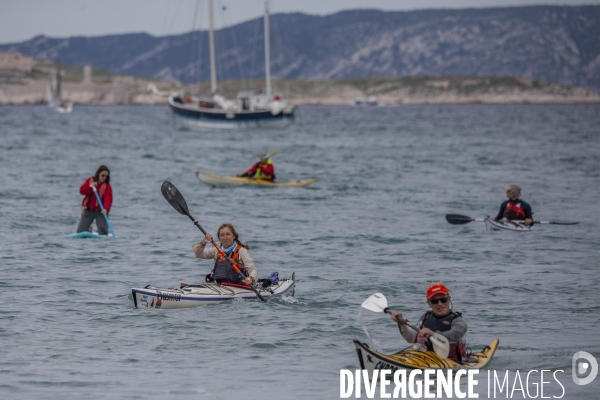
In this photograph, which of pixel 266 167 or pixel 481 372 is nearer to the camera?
pixel 481 372

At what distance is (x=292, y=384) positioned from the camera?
11664mm

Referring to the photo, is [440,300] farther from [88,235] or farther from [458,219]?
[458,219]

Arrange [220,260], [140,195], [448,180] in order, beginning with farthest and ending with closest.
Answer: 1. [448,180]
2. [140,195]
3. [220,260]

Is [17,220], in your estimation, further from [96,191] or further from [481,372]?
[481,372]

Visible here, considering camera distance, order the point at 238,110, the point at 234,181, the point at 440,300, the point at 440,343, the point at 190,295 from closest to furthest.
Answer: the point at 440,343
the point at 440,300
the point at 190,295
the point at 234,181
the point at 238,110

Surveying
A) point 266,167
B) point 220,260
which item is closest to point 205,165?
point 266,167

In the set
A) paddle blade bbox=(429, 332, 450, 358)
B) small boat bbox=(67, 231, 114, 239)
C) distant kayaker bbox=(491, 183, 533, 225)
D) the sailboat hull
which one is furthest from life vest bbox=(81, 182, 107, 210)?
the sailboat hull

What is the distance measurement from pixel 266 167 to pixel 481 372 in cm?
2022

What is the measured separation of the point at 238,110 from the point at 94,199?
6155 cm

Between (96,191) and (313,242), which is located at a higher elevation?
(96,191)

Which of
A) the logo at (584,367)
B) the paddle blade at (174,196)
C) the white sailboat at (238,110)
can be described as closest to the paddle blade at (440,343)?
the logo at (584,367)

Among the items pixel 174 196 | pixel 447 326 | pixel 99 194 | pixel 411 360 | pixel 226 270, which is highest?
pixel 174 196

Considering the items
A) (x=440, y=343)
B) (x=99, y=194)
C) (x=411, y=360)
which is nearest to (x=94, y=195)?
(x=99, y=194)

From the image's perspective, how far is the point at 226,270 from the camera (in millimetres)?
15312
